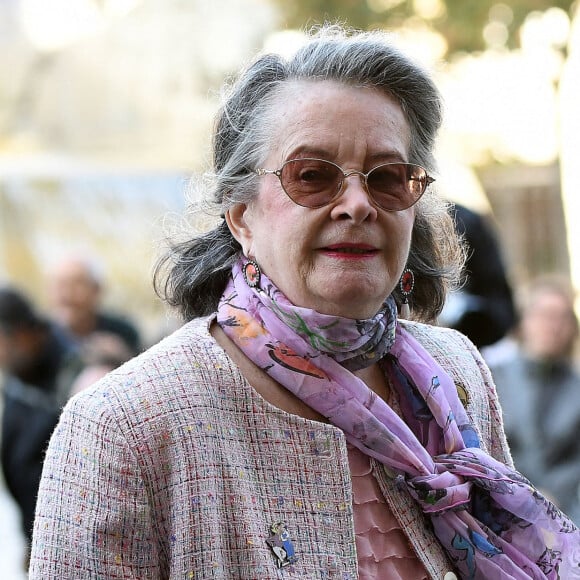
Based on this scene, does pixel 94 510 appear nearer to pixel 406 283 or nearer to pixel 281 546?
pixel 281 546

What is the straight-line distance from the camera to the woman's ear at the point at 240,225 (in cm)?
269

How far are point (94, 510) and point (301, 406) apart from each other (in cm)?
51

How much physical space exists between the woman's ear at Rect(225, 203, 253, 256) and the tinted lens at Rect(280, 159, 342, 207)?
8.5 inches

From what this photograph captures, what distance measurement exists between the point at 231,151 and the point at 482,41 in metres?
12.2

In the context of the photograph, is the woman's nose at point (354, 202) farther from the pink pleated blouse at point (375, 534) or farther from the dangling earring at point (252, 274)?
the pink pleated blouse at point (375, 534)

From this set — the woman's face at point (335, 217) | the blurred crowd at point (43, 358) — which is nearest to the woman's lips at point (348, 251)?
the woman's face at point (335, 217)

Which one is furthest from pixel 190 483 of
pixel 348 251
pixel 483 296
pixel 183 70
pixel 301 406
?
pixel 183 70

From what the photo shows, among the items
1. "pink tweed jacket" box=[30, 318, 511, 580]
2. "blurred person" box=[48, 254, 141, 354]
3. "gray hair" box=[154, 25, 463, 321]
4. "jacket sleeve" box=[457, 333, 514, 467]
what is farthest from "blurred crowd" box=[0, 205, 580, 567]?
"pink tweed jacket" box=[30, 318, 511, 580]

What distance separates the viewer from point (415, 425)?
272 centimetres

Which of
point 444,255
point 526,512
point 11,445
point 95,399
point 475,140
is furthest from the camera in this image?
point 475,140

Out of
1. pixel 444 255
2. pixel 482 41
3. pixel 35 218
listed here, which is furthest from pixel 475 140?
pixel 444 255

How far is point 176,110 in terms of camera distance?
558 inches

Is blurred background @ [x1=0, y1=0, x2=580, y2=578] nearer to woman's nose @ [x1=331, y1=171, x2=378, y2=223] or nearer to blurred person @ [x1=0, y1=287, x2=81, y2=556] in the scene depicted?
blurred person @ [x1=0, y1=287, x2=81, y2=556]

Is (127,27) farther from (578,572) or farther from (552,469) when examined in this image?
(578,572)
